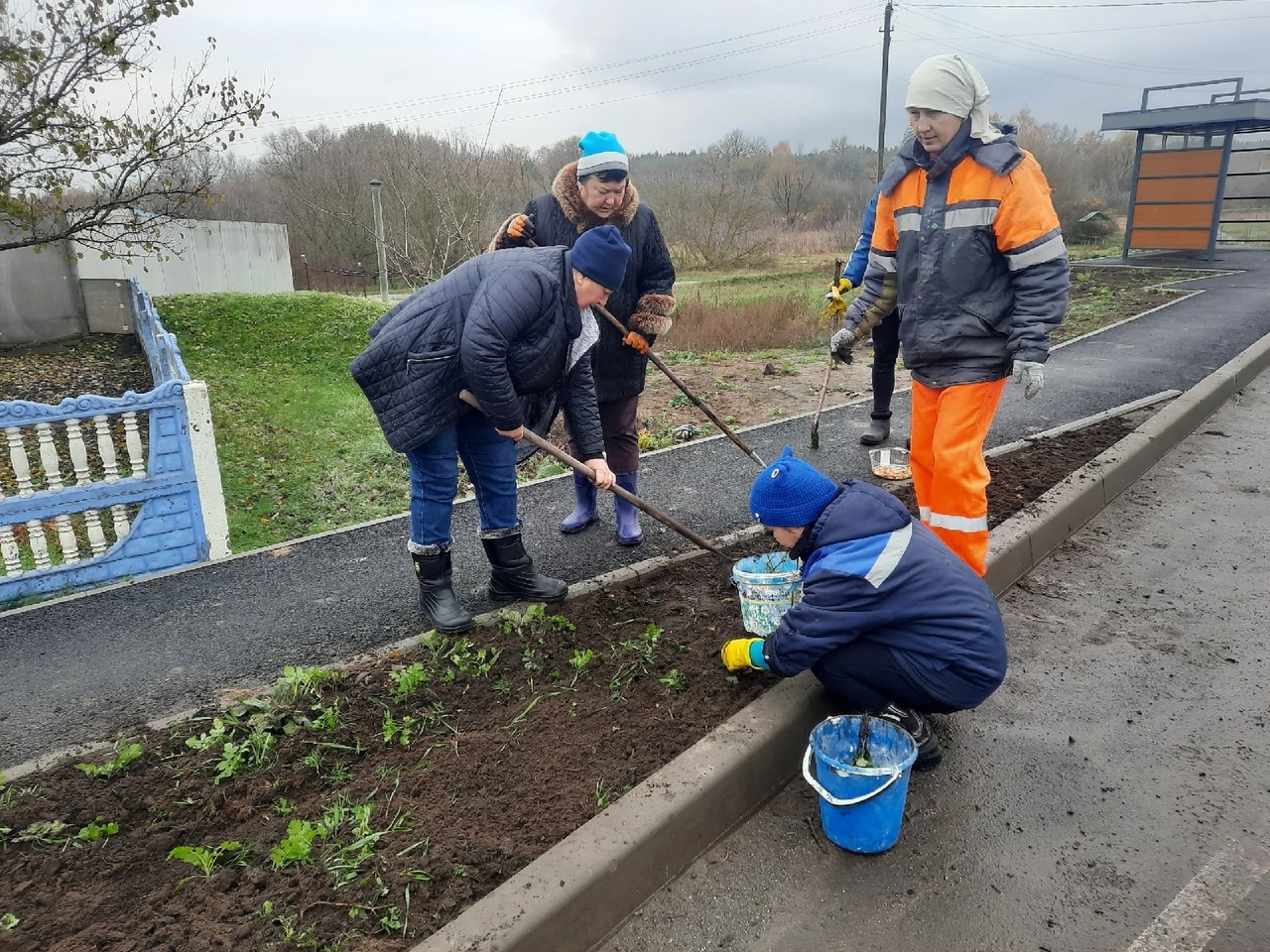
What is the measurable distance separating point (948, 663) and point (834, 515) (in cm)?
55

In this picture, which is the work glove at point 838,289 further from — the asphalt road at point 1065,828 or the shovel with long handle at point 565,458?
the asphalt road at point 1065,828

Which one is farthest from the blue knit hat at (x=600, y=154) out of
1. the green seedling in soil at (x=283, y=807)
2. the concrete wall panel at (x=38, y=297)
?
the concrete wall panel at (x=38, y=297)

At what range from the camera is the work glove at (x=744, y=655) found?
2879 millimetres

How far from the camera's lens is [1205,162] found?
1897 cm

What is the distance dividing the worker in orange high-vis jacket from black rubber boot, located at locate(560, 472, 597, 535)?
1895mm

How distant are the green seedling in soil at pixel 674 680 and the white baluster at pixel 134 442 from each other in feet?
10.4

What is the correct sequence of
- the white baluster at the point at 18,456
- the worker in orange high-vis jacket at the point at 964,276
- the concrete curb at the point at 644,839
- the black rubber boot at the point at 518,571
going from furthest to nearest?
the white baluster at the point at 18,456
the black rubber boot at the point at 518,571
the worker in orange high-vis jacket at the point at 964,276
the concrete curb at the point at 644,839

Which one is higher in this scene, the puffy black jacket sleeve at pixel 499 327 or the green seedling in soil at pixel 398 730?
the puffy black jacket sleeve at pixel 499 327

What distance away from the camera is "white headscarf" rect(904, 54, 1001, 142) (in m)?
3.26

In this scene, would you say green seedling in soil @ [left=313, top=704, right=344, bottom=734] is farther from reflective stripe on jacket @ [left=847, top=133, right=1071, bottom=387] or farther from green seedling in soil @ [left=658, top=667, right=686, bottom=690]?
reflective stripe on jacket @ [left=847, top=133, right=1071, bottom=387]

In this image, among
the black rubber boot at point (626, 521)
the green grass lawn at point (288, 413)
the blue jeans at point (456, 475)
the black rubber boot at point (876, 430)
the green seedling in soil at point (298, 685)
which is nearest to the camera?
the green seedling in soil at point (298, 685)

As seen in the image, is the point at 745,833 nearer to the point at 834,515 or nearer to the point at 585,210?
the point at 834,515

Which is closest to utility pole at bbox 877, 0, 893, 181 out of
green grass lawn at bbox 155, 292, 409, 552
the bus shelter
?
the bus shelter

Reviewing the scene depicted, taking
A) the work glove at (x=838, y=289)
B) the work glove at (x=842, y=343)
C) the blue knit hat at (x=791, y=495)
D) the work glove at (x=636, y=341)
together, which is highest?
the work glove at (x=838, y=289)
